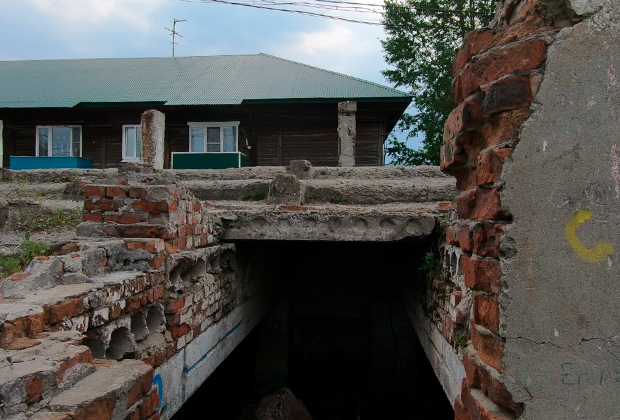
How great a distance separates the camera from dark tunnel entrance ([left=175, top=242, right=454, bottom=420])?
21.9 ft

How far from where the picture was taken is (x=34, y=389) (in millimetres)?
1492

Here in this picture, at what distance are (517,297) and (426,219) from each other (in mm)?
2456

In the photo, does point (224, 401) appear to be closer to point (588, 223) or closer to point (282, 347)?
point (282, 347)

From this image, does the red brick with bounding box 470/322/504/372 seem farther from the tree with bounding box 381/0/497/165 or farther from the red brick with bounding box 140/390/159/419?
the tree with bounding box 381/0/497/165

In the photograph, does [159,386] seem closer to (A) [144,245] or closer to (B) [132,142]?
(A) [144,245]

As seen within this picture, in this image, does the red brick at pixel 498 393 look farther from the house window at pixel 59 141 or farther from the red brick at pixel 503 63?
the house window at pixel 59 141

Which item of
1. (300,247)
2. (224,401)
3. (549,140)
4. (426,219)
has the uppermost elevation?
(549,140)

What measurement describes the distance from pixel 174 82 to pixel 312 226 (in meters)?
12.8

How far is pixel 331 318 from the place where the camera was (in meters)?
7.86

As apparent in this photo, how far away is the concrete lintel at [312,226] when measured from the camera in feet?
13.3

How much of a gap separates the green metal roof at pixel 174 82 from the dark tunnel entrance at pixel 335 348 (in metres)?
6.68

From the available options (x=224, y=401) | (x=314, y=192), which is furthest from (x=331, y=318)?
(x=314, y=192)

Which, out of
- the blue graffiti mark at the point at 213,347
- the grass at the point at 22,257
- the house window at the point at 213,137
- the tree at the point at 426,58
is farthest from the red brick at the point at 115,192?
the tree at the point at 426,58

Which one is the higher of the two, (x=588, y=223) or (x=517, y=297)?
(x=588, y=223)
